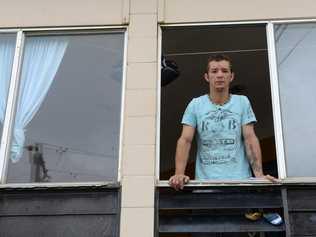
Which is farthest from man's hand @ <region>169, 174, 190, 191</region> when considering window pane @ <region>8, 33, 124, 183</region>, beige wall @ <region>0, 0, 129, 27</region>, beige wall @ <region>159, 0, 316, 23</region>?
beige wall @ <region>0, 0, 129, 27</region>

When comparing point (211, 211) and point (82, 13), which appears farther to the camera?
point (82, 13)

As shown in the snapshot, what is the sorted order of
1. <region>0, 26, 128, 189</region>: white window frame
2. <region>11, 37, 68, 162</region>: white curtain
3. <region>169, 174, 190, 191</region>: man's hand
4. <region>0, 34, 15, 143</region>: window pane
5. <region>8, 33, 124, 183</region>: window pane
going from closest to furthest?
1. <region>169, 174, 190, 191</region>: man's hand
2. <region>0, 26, 128, 189</region>: white window frame
3. <region>8, 33, 124, 183</region>: window pane
4. <region>11, 37, 68, 162</region>: white curtain
5. <region>0, 34, 15, 143</region>: window pane

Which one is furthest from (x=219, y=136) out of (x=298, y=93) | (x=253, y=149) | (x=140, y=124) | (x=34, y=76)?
(x=34, y=76)

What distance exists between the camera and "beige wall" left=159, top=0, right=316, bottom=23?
283 inches

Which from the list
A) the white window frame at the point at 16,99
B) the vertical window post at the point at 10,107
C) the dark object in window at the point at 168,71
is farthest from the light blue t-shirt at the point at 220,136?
the vertical window post at the point at 10,107

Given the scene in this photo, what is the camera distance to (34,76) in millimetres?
7242

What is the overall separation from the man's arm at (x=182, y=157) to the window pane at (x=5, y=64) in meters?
2.15

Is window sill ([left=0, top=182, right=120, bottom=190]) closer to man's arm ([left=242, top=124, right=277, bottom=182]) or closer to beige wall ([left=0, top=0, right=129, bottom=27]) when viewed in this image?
man's arm ([left=242, top=124, right=277, bottom=182])

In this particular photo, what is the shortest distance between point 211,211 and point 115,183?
108 cm

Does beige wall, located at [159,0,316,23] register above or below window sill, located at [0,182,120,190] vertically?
above

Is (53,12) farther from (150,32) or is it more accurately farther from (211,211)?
(211,211)

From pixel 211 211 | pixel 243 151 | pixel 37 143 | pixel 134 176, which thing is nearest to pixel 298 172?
pixel 243 151

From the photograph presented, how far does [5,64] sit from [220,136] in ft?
9.24

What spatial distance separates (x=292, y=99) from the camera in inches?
270
